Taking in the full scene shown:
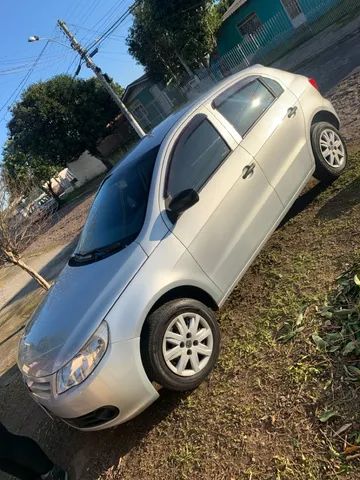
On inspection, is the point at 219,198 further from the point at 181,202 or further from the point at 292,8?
the point at 292,8

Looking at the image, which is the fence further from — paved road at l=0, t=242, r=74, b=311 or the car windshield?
the car windshield

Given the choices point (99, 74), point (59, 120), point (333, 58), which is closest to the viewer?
point (333, 58)

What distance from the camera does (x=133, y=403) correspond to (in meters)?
3.32

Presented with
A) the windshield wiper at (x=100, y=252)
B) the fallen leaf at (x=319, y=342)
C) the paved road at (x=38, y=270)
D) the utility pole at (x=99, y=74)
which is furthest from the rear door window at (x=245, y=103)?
the utility pole at (x=99, y=74)

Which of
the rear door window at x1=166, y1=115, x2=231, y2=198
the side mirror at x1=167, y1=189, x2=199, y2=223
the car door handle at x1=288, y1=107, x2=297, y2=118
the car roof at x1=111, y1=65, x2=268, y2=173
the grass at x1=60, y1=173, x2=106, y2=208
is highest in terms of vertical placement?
the car roof at x1=111, y1=65, x2=268, y2=173

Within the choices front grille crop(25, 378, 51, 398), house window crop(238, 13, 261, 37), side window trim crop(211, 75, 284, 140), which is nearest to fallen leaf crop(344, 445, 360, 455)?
front grille crop(25, 378, 51, 398)

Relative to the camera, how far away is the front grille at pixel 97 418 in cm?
327

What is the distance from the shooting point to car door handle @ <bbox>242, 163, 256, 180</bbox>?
434cm

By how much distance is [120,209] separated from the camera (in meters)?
4.35

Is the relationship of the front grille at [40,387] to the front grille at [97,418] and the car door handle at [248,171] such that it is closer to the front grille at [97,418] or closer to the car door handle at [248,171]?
A: the front grille at [97,418]

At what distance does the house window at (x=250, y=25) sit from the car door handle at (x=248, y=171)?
26.1 metres

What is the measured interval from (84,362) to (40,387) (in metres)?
0.53

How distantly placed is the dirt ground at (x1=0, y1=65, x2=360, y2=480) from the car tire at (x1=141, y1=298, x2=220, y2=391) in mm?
182

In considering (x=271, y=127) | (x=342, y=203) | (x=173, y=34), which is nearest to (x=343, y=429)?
(x=342, y=203)
